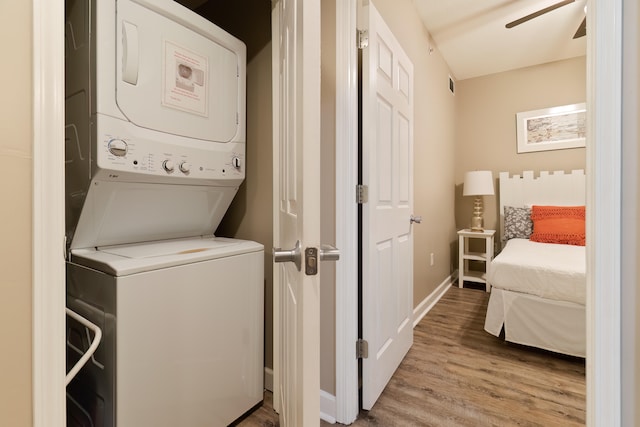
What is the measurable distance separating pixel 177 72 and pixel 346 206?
3.14 feet

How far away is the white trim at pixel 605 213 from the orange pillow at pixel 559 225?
279 centimetres

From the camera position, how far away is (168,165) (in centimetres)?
124

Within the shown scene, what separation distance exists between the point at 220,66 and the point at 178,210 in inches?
29.1

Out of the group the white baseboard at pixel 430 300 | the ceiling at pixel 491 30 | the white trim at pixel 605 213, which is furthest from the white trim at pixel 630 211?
the white baseboard at pixel 430 300

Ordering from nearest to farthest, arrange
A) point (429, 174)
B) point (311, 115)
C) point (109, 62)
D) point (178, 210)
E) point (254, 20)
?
point (311, 115) < point (109, 62) < point (178, 210) < point (254, 20) < point (429, 174)

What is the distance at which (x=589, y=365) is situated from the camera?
2.46 ft

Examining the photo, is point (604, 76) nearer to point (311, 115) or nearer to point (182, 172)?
point (311, 115)

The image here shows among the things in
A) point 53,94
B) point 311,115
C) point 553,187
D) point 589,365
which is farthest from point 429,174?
point 53,94

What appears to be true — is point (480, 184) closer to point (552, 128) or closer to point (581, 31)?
point (552, 128)

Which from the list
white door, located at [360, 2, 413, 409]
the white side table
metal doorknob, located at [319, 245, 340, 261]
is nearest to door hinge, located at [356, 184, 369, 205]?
white door, located at [360, 2, 413, 409]

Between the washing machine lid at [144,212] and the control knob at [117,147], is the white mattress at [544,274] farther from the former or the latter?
the control knob at [117,147]

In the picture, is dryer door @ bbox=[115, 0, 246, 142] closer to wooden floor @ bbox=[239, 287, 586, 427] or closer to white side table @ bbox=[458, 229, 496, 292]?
wooden floor @ bbox=[239, 287, 586, 427]

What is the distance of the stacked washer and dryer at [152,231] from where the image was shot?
104 cm

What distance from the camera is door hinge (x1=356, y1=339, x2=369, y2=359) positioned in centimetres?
148
